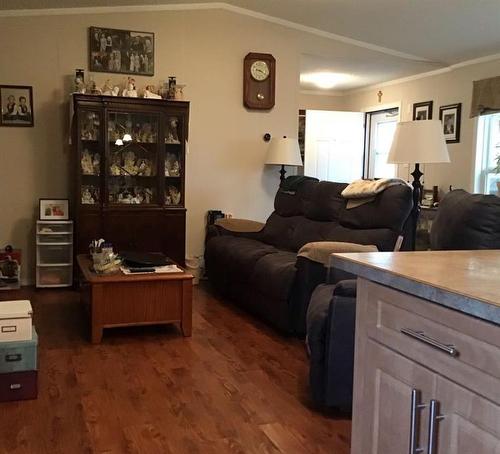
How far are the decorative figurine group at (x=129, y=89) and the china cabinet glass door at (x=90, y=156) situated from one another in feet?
0.69

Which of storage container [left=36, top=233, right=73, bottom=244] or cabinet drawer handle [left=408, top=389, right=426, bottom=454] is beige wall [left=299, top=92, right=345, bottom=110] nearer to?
storage container [left=36, top=233, right=73, bottom=244]

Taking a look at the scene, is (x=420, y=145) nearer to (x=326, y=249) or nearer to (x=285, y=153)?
(x=326, y=249)

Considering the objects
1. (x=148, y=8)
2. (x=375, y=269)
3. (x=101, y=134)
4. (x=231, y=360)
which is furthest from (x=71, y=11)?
(x=375, y=269)

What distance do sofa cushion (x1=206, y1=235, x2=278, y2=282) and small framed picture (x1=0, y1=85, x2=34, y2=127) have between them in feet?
6.48

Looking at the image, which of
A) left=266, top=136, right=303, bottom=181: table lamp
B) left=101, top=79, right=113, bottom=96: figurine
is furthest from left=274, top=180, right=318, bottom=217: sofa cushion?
left=101, top=79, right=113, bottom=96: figurine

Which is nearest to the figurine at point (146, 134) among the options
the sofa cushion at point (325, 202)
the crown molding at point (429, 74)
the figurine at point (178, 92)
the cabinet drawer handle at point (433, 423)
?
the figurine at point (178, 92)

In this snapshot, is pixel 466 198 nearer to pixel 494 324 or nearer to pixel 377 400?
pixel 377 400

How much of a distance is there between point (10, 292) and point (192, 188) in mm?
1903

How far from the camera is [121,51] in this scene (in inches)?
211

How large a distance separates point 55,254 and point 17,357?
2.66m

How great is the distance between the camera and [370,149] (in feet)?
25.8

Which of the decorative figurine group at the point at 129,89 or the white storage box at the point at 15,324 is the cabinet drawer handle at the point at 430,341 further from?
the decorative figurine group at the point at 129,89

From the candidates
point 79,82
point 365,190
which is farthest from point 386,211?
point 79,82

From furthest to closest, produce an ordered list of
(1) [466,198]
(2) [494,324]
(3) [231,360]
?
(3) [231,360]
(1) [466,198]
(2) [494,324]
